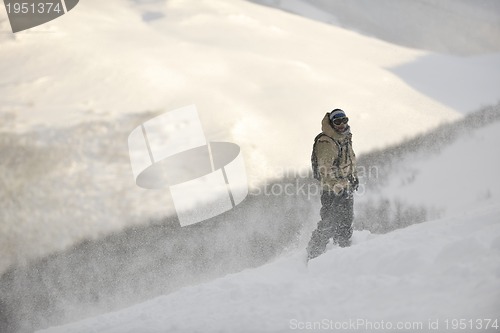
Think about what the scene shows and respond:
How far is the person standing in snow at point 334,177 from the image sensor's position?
5.83 meters

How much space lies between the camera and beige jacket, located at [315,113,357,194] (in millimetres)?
5840

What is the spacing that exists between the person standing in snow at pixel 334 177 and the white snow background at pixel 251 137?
399 mm

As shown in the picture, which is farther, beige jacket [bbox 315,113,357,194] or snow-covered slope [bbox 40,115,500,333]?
beige jacket [bbox 315,113,357,194]

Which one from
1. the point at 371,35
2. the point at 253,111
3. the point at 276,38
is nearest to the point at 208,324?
the point at 253,111

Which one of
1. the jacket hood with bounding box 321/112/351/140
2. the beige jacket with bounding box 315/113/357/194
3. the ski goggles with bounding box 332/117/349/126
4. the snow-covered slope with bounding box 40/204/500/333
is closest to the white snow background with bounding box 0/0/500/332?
the snow-covered slope with bounding box 40/204/500/333

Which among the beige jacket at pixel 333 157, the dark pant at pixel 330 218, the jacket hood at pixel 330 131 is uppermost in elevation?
the jacket hood at pixel 330 131

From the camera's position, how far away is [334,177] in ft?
19.4

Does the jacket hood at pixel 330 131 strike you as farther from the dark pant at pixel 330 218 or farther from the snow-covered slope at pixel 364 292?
the snow-covered slope at pixel 364 292

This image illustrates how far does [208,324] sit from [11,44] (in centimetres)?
836

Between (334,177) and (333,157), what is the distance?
0.66 feet

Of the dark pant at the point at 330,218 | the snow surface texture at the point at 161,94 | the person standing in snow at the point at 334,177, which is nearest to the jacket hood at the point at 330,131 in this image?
the person standing in snow at the point at 334,177

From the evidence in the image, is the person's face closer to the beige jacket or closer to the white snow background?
the beige jacket

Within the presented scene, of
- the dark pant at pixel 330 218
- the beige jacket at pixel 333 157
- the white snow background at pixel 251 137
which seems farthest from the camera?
the dark pant at pixel 330 218

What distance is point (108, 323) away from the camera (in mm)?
5211
